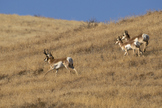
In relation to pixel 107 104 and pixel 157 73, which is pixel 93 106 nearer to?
pixel 107 104

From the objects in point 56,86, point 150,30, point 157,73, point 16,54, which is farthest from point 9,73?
point 150,30

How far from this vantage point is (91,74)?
16.2 meters

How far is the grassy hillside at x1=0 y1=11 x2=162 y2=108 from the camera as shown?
11.4m

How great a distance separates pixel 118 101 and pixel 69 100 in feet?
A: 5.94

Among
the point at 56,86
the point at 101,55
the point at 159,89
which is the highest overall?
the point at 101,55

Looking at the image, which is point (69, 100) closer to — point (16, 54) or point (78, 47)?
point (78, 47)

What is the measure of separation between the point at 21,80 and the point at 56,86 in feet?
10.3

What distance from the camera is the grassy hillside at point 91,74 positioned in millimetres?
11352

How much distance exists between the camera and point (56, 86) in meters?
14.9

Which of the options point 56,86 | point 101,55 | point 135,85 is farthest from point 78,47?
point 135,85

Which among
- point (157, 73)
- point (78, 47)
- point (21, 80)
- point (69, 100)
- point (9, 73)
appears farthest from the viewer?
point (78, 47)

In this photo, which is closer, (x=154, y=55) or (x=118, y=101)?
(x=118, y=101)

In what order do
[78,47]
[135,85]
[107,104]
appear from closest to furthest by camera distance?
[107,104], [135,85], [78,47]

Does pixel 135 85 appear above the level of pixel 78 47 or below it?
below
